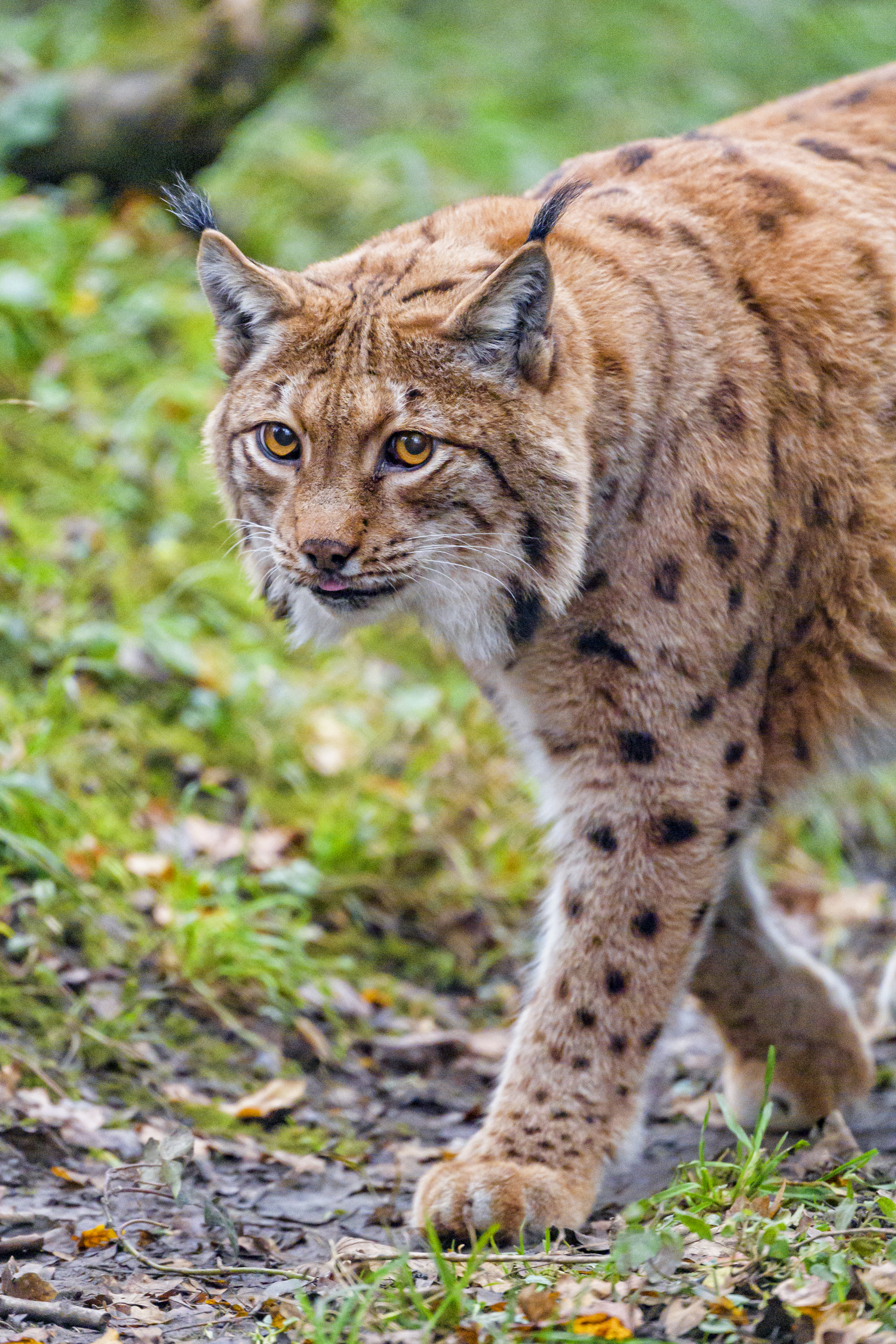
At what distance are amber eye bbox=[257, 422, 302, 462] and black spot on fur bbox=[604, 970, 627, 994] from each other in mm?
1468

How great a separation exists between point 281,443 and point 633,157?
1327 mm

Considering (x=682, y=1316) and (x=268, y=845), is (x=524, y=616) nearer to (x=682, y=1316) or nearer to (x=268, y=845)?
(x=682, y=1316)

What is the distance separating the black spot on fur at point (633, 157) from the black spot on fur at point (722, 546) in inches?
44.3

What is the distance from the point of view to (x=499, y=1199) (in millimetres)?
3346

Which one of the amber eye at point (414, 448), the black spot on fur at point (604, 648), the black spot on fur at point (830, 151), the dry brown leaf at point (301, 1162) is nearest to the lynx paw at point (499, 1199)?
the dry brown leaf at point (301, 1162)

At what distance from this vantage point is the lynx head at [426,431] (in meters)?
3.39

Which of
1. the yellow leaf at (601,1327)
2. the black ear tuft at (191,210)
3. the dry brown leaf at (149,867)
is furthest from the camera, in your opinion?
the dry brown leaf at (149,867)

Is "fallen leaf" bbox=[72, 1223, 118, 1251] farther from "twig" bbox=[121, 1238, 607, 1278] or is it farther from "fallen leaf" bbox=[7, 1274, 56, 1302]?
"fallen leaf" bbox=[7, 1274, 56, 1302]

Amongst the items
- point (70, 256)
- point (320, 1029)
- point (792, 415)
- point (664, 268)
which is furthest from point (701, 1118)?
point (70, 256)

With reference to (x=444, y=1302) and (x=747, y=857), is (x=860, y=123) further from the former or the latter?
(x=444, y=1302)

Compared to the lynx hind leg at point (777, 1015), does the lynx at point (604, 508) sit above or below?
above

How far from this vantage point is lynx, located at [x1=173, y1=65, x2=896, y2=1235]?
135 inches

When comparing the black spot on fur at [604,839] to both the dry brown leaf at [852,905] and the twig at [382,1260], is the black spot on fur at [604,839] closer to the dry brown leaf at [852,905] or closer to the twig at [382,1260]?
the twig at [382,1260]

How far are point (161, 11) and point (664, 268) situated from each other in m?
5.34
